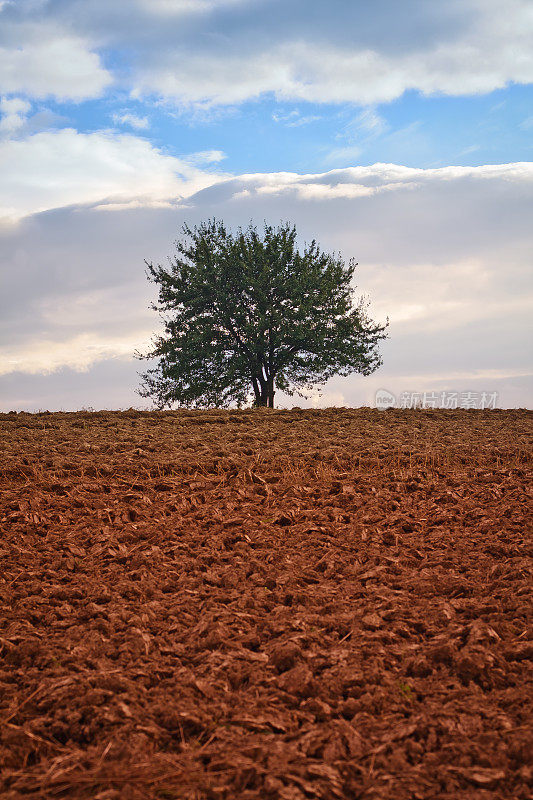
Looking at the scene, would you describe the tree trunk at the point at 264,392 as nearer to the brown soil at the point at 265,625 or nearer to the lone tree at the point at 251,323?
the lone tree at the point at 251,323

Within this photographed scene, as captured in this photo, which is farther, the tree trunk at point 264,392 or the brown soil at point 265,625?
the tree trunk at point 264,392

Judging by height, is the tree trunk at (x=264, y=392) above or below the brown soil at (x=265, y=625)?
above

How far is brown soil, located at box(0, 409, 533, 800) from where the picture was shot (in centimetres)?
271

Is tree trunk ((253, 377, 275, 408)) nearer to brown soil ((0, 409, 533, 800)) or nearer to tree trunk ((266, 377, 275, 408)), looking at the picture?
tree trunk ((266, 377, 275, 408))

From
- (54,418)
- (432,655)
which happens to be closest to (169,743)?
(432,655)

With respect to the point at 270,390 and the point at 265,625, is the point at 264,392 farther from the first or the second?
the point at 265,625

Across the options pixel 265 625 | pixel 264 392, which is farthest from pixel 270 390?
pixel 265 625

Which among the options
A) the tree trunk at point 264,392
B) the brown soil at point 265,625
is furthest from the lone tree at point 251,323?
the brown soil at point 265,625

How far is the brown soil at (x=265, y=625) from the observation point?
2715 mm

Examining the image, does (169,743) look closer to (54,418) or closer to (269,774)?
(269,774)

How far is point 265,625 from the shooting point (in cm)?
395

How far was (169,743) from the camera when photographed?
2900 millimetres

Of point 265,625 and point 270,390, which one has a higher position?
point 270,390

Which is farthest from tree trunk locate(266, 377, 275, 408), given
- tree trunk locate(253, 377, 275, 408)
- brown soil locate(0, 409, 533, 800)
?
brown soil locate(0, 409, 533, 800)
